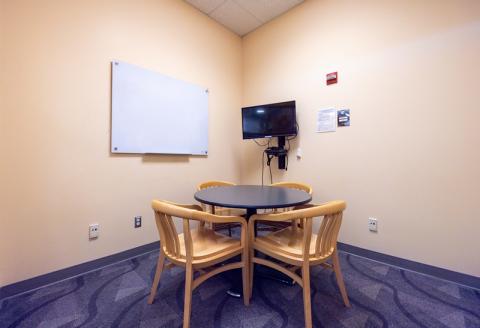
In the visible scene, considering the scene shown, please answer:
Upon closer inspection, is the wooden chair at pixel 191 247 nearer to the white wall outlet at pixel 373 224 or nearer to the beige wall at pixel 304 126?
the beige wall at pixel 304 126

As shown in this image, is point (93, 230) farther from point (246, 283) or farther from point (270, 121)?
point (270, 121)

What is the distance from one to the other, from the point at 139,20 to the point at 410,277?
361 centimetres

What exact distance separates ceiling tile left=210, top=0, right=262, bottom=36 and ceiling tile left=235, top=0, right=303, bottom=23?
0.26ft

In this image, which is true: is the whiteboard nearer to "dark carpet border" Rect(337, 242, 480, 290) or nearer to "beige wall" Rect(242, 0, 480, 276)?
"beige wall" Rect(242, 0, 480, 276)

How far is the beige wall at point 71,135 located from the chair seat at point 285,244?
1.42 m

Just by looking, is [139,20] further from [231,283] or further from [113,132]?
[231,283]

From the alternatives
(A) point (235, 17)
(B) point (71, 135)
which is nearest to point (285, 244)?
(B) point (71, 135)

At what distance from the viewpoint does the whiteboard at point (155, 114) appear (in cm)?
203

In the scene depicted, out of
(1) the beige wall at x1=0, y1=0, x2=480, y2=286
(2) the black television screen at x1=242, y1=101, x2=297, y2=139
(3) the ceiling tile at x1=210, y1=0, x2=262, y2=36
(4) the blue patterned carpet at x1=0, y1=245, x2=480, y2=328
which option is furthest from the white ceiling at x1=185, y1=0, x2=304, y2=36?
(4) the blue patterned carpet at x1=0, y1=245, x2=480, y2=328

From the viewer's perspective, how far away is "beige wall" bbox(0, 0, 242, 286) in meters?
1.53

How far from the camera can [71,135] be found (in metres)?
1.77

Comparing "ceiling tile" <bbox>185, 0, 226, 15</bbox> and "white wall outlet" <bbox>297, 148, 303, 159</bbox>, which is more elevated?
"ceiling tile" <bbox>185, 0, 226, 15</bbox>

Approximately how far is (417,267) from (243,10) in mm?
3514

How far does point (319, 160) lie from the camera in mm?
2490
